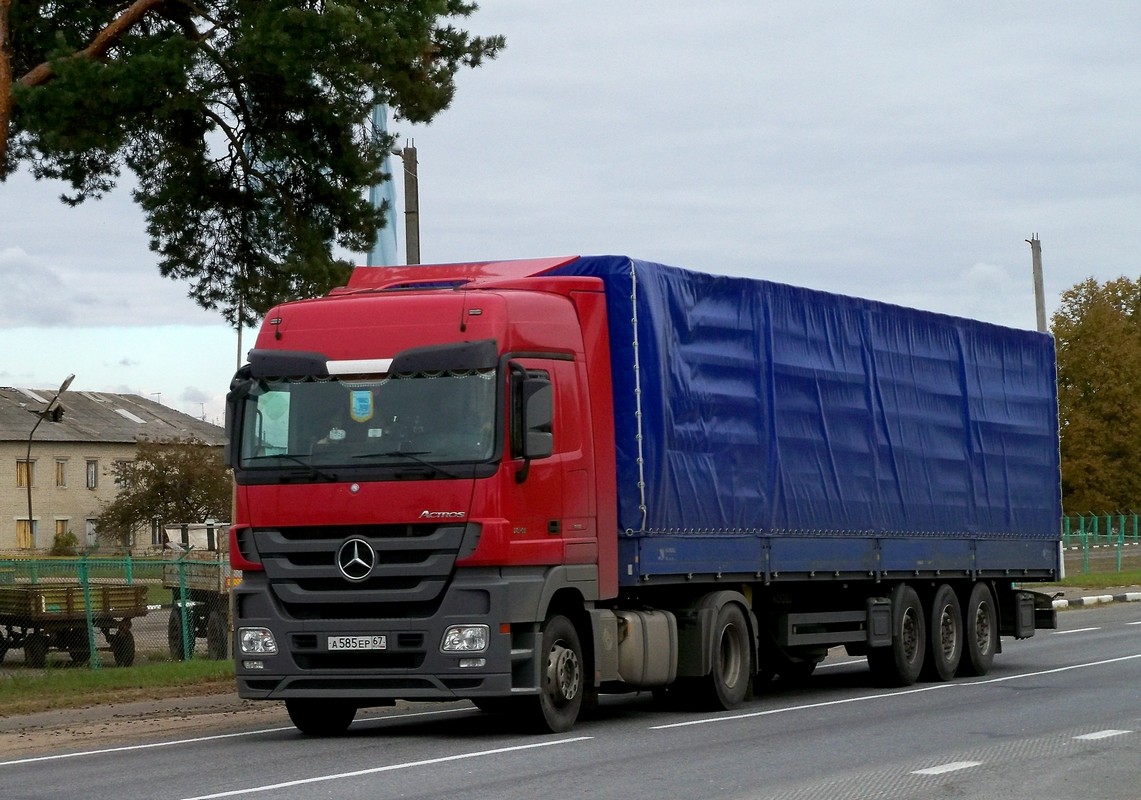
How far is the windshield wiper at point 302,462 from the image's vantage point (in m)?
13.2

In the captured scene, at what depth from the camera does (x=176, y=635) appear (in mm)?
25609

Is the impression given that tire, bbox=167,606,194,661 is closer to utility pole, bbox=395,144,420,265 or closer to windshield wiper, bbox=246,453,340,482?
utility pole, bbox=395,144,420,265

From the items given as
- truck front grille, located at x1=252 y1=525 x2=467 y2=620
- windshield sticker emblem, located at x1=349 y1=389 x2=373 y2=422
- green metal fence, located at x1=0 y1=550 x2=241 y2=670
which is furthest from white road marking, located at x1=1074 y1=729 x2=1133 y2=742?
green metal fence, located at x1=0 y1=550 x2=241 y2=670

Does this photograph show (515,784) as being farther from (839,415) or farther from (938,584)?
(938,584)

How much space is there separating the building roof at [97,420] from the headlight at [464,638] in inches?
3414

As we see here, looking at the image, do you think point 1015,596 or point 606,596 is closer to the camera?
point 606,596

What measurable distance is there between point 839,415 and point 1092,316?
69523mm

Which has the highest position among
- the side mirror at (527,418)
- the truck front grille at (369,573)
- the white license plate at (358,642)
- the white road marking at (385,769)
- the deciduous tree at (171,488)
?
the deciduous tree at (171,488)

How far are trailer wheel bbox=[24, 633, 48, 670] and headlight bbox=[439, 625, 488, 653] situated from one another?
13.4m

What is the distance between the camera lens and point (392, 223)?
21.8 m

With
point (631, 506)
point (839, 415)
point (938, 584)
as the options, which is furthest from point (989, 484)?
point (631, 506)

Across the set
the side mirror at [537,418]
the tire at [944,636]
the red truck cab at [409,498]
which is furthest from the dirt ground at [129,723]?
the tire at [944,636]

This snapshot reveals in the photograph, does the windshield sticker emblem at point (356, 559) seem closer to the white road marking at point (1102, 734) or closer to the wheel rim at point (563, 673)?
the wheel rim at point (563, 673)

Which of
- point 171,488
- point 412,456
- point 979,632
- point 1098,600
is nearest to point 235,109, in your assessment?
point 412,456
